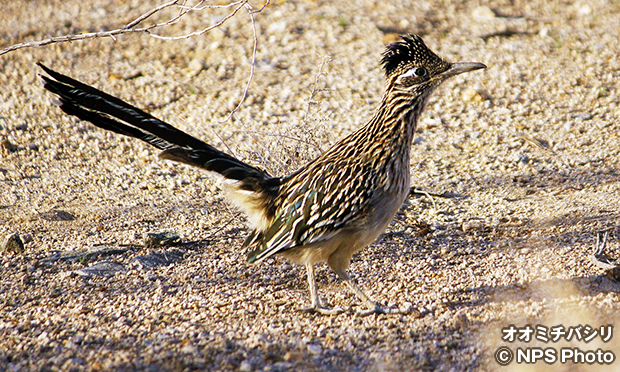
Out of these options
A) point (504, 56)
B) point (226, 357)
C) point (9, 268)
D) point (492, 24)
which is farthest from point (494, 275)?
point (492, 24)

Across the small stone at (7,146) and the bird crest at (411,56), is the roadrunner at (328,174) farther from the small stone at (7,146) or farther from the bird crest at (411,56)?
the small stone at (7,146)

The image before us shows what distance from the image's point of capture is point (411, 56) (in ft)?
16.3

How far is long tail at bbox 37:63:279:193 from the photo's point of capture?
475cm

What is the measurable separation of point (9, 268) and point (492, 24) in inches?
318

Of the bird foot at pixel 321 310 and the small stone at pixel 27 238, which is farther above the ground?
the bird foot at pixel 321 310

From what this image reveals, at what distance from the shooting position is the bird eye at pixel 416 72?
493 cm

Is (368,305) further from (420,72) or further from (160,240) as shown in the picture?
(160,240)

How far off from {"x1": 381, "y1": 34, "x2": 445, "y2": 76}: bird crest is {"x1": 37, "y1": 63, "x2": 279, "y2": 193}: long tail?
1.29 metres

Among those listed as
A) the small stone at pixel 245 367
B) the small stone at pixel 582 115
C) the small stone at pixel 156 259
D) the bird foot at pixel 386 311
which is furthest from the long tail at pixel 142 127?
the small stone at pixel 582 115

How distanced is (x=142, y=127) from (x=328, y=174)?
1397 mm

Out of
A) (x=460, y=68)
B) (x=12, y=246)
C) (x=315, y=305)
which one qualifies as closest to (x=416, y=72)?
(x=460, y=68)

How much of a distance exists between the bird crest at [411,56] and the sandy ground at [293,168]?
1.13 m

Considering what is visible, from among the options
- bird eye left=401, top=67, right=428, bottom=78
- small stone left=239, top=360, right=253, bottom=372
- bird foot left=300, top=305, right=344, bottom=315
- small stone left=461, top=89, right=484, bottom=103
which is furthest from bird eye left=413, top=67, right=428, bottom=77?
small stone left=461, top=89, right=484, bottom=103

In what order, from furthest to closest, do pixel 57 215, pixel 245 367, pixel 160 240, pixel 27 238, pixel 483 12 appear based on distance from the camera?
pixel 483 12 < pixel 57 215 < pixel 27 238 < pixel 160 240 < pixel 245 367
